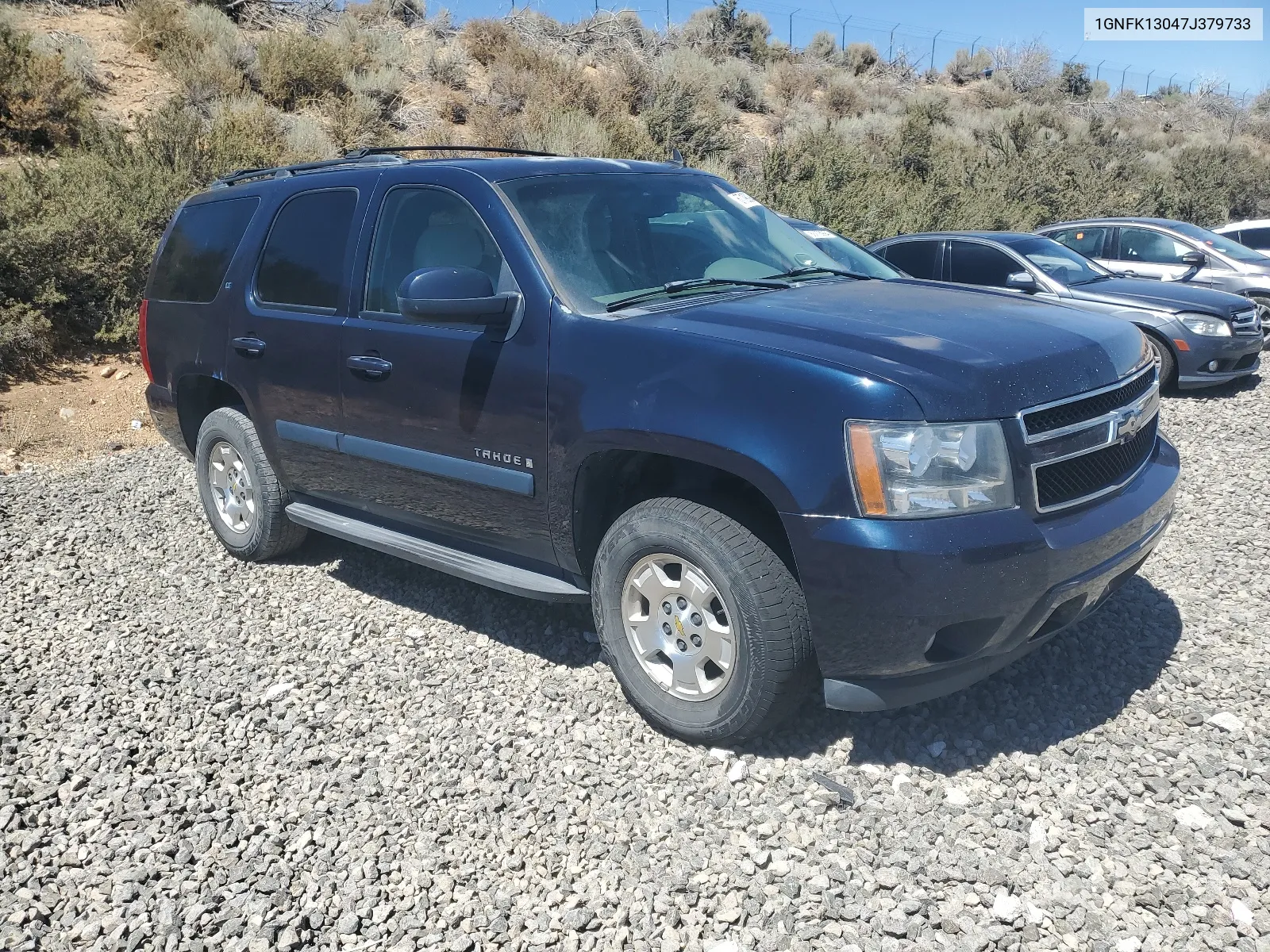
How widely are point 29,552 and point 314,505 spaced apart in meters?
2.07

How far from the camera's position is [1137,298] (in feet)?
29.8

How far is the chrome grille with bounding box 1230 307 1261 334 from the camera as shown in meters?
8.79

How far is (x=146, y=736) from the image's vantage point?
375 cm

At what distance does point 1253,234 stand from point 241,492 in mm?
15070

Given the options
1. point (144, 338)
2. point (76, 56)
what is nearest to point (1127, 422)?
point (144, 338)

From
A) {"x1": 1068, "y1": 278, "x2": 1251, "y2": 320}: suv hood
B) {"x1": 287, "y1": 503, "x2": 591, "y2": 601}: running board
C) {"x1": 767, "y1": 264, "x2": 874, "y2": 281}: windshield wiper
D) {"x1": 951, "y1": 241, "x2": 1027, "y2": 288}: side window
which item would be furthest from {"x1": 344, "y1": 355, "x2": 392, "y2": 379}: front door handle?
{"x1": 1068, "y1": 278, "x2": 1251, "y2": 320}: suv hood

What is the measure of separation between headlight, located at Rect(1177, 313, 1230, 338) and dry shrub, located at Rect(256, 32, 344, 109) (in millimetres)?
15492

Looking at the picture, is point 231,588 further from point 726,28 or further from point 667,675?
point 726,28

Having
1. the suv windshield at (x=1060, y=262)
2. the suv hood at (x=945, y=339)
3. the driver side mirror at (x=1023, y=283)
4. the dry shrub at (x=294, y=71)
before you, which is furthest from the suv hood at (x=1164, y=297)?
the dry shrub at (x=294, y=71)

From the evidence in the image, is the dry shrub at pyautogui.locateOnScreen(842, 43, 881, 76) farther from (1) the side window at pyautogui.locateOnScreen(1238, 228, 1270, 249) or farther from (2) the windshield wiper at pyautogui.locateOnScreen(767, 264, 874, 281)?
(2) the windshield wiper at pyautogui.locateOnScreen(767, 264, 874, 281)

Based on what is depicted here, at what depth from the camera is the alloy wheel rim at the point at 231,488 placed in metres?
5.38

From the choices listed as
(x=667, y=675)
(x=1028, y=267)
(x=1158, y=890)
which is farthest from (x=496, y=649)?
(x=1028, y=267)

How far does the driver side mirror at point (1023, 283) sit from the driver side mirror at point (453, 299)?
11.0ft

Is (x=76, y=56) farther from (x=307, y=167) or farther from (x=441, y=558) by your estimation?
(x=441, y=558)
